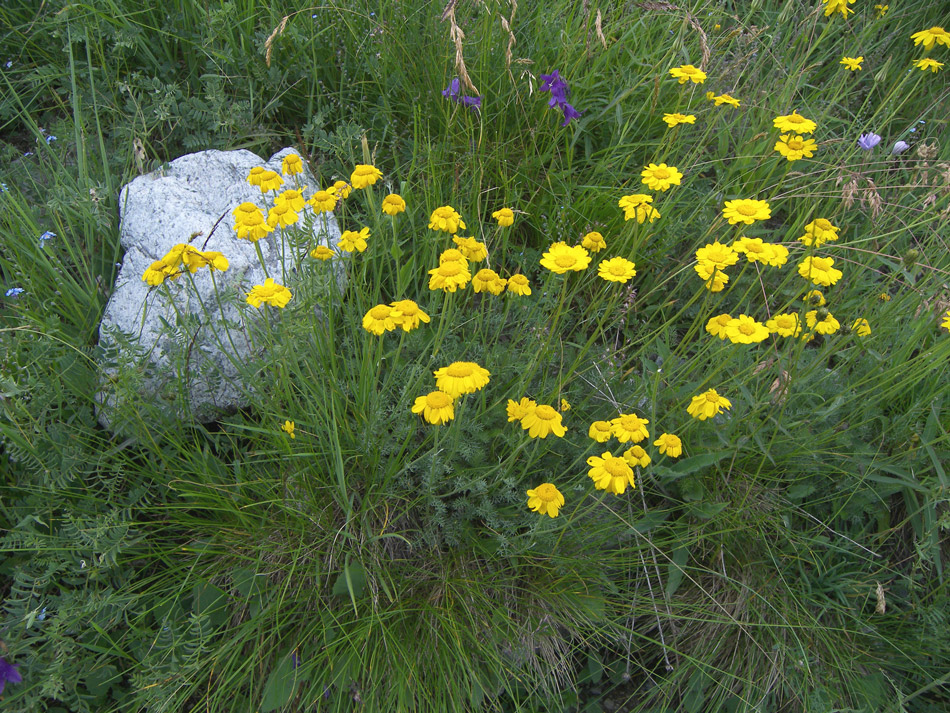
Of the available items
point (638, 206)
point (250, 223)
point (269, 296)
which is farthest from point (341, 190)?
point (638, 206)

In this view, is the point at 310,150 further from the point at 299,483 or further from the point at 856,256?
the point at 856,256

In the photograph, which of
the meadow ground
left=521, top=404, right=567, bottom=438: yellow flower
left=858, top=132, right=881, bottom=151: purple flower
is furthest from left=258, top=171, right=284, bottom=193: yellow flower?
left=858, top=132, right=881, bottom=151: purple flower

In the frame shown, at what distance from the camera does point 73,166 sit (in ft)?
8.81

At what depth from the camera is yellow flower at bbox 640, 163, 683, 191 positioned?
203 cm

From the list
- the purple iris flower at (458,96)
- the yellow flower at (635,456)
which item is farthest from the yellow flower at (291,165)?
the yellow flower at (635,456)

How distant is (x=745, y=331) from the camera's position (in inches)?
68.4

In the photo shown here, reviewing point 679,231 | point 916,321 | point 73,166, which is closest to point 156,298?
point 73,166

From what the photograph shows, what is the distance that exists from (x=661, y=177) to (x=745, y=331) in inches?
24.9

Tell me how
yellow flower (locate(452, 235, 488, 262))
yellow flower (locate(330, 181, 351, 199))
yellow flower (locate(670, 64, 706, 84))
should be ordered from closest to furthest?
1. yellow flower (locate(452, 235, 488, 262))
2. yellow flower (locate(330, 181, 351, 199))
3. yellow flower (locate(670, 64, 706, 84))

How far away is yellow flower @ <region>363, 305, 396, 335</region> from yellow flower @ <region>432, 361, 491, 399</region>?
0.18 meters

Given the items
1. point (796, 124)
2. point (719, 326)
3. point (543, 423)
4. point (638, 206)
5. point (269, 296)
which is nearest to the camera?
point (543, 423)

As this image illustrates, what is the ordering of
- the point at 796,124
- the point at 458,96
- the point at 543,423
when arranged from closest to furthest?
the point at 543,423, the point at 796,124, the point at 458,96

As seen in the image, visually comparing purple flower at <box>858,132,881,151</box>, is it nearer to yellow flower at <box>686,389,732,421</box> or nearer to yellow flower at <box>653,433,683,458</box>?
yellow flower at <box>686,389,732,421</box>

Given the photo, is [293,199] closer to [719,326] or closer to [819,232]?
[719,326]
